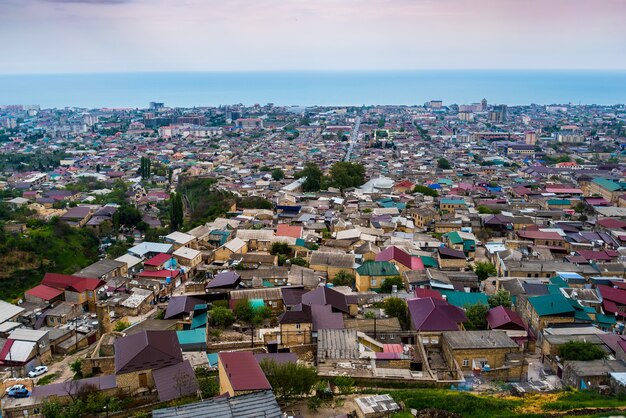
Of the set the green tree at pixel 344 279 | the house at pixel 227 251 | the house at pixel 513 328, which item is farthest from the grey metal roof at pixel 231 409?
the house at pixel 227 251

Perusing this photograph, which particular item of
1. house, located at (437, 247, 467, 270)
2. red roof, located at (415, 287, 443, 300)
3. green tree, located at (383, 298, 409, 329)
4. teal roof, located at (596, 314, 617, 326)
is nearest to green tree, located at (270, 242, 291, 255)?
house, located at (437, 247, 467, 270)

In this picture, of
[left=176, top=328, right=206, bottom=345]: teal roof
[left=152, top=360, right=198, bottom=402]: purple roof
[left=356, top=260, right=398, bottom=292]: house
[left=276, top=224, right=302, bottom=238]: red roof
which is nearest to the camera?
[left=152, top=360, right=198, bottom=402]: purple roof

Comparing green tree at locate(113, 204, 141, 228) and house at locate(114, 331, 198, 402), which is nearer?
house at locate(114, 331, 198, 402)

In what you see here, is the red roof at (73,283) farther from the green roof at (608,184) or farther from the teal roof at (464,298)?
the green roof at (608,184)

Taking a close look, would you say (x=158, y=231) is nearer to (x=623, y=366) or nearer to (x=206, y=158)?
(x=623, y=366)

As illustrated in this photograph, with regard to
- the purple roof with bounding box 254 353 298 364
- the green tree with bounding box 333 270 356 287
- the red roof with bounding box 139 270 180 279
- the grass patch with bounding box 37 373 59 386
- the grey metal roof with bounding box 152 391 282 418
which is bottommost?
the grass patch with bounding box 37 373 59 386

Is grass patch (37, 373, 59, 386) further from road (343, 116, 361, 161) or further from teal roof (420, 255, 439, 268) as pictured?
road (343, 116, 361, 161)

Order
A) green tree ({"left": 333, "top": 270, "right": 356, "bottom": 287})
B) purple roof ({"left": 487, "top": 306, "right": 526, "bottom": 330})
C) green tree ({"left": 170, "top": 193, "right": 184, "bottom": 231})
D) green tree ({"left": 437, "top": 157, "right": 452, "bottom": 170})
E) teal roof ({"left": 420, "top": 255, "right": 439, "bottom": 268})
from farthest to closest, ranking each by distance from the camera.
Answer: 1. green tree ({"left": 437, "top": 157, "right": 452, "bottom": 170})
2. green tree ({"left": 170, "top": 193, "right": 184, "bottom": 231})
3. teal roof ({"left": 420, "top": 255, "right": 439, "bottom": 268})
4. green tree ({"left": 333, "top": 270, "right": 356, "bottom": 287})
5. purple roof ({"left": 487, "top": 306, "right": 526, "bottom": 330})

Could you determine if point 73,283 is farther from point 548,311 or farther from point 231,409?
point 548,311

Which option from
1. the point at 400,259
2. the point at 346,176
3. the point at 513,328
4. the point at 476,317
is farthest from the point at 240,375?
the point at 346,176
